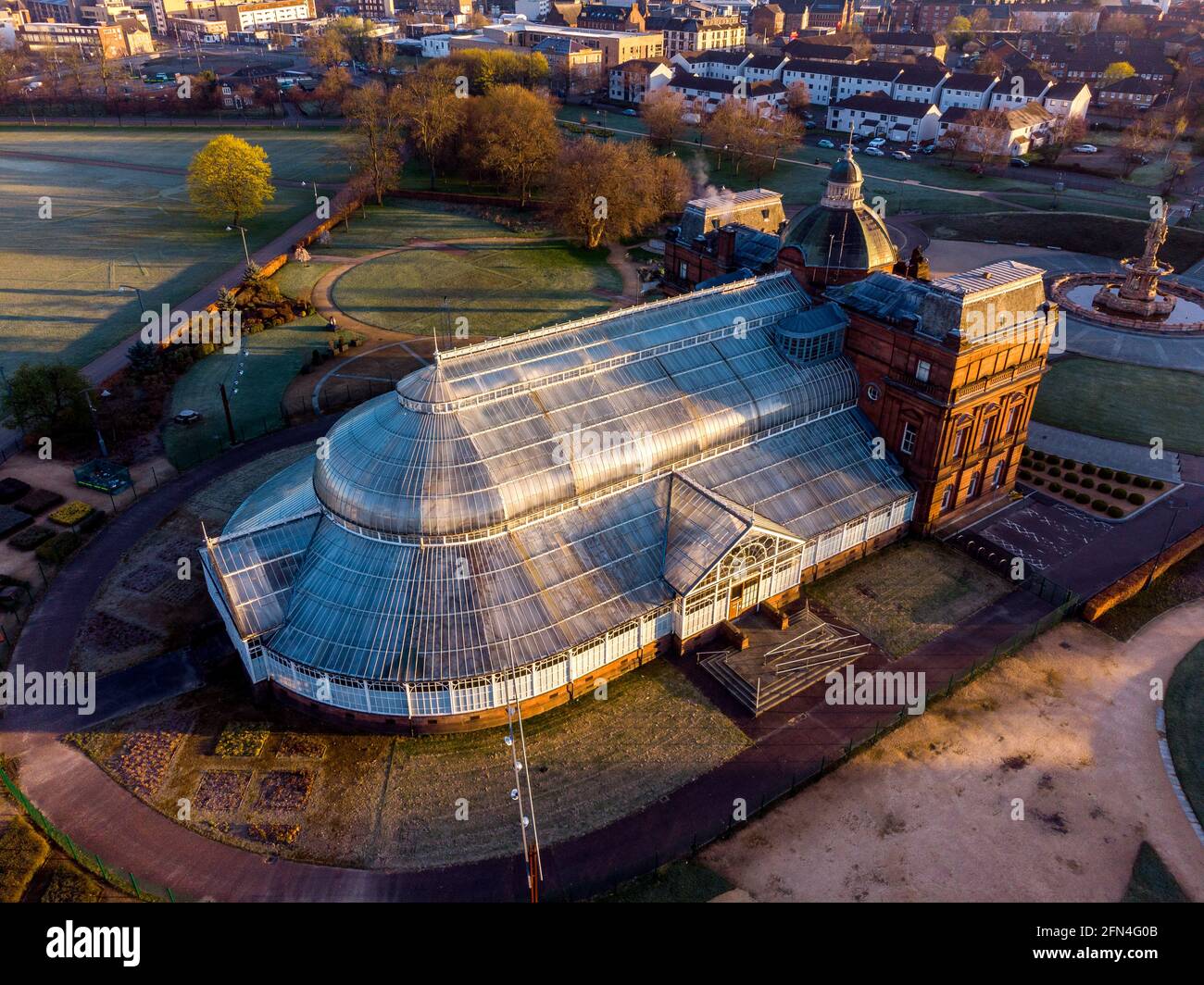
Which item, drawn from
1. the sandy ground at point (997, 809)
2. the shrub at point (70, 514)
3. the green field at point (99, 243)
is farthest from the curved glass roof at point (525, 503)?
the green field at point (99, 243)

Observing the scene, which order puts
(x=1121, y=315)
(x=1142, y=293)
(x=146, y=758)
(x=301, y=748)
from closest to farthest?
(x=146, y=758) < (x=301, y=748) < (x=1142, y=293) < (x=1121, y=315)

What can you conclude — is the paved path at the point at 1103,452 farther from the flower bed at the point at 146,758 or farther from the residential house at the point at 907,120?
the residential house at the point at 907,120

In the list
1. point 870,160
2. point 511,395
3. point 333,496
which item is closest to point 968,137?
point 870,160

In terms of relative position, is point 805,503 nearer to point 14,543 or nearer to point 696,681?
point 696,681

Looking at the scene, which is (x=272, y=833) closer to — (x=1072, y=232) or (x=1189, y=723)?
(x=1189, y=723)

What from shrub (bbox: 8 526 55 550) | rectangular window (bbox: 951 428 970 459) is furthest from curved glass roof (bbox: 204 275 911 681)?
shrub (bbox: 8 526 55 550)

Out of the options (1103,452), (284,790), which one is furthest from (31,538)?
(1103,452)

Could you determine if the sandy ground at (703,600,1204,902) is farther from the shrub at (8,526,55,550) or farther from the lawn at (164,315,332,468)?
the lawn at (164,315,332,468)
